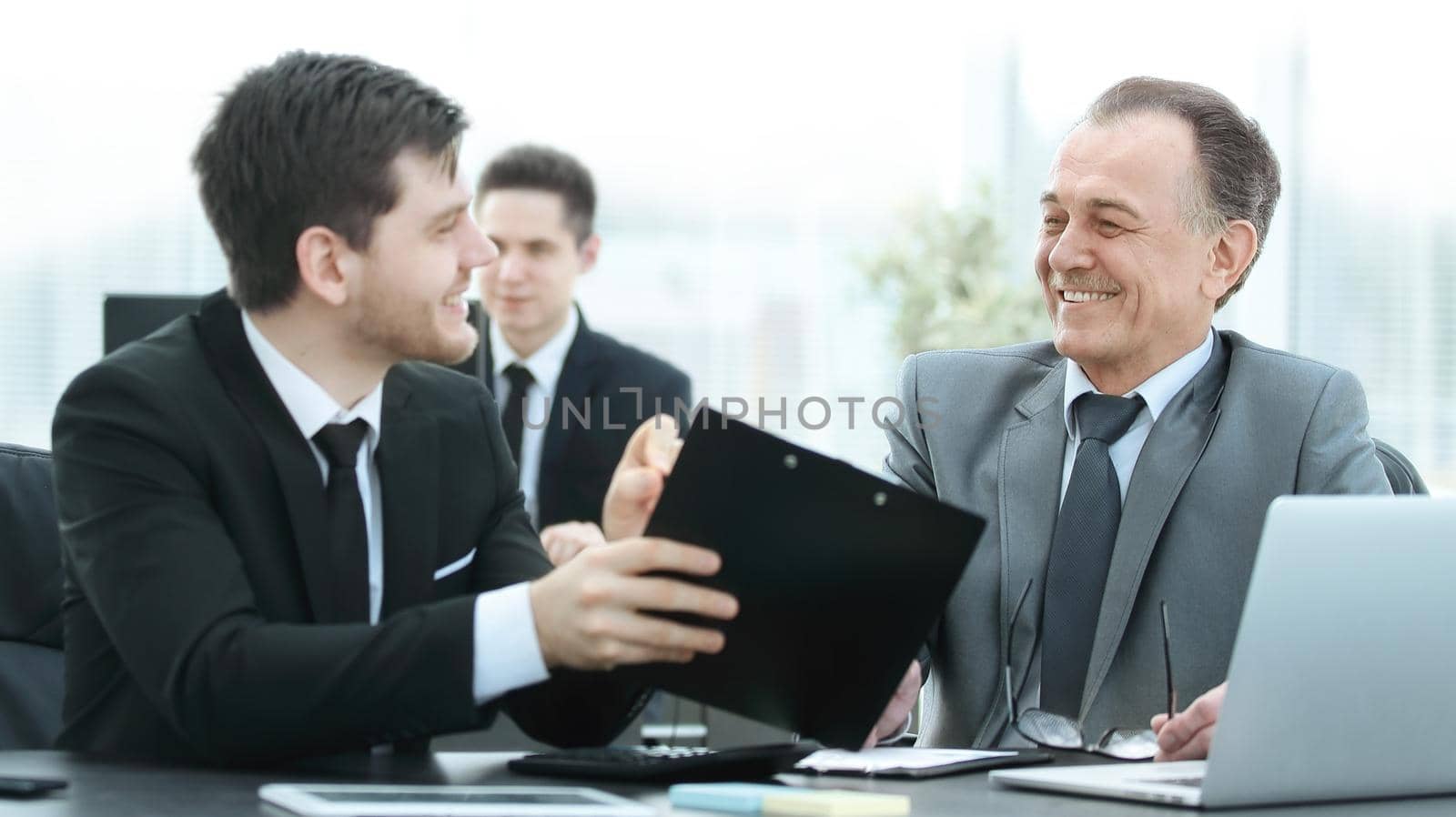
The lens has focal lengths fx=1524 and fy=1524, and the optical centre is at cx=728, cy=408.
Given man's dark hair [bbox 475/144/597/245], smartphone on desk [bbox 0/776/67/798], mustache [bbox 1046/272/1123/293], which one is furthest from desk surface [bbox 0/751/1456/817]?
man's dark hair [bbox 475/144/597/245]

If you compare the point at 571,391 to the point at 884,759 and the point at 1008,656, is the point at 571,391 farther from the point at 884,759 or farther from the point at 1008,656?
the point at 884,759

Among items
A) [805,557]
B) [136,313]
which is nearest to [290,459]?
[805,557]

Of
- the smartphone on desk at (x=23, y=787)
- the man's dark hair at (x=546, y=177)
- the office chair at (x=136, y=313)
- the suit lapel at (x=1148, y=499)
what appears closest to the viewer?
the smartphone on desk at (x=23, y=787)

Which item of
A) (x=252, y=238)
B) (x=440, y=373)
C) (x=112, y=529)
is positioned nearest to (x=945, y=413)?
(x=440, y=373)

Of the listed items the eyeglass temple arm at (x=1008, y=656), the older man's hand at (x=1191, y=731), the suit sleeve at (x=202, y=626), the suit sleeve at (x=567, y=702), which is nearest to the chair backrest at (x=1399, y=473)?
the eyeglass temple arm at (x=1008, y=656)

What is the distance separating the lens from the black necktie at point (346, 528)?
157 cm

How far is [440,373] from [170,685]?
0.63 metres

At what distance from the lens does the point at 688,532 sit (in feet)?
4.25

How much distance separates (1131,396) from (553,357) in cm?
205

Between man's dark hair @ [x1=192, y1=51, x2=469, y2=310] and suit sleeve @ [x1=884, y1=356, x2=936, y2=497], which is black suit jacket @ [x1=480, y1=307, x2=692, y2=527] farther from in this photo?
Result: man's dark hair @ [x1=192, y1=51, x2=469, y2=310]

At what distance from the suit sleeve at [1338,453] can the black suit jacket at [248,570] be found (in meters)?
0.93

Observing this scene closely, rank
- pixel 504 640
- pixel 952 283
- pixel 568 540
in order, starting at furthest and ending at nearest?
pixel 952 283, pixel 568 540, pixel 504 640

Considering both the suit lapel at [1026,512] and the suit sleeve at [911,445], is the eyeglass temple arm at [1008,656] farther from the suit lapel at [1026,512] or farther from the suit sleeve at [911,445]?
the suit sleeve at [911,445]

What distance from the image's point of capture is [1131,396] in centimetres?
207
